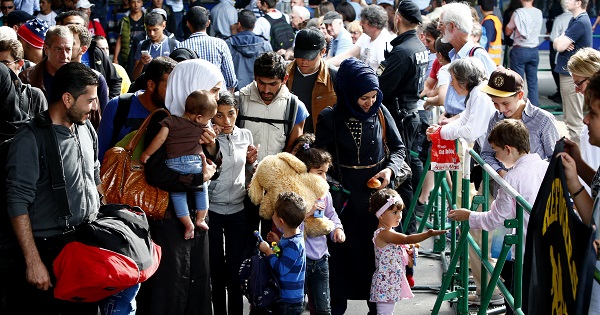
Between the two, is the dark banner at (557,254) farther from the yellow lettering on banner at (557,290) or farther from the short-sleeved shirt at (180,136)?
the short-sleeved shirt at (180,136)

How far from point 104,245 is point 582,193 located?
97.8 inches

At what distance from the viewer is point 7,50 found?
7.00m

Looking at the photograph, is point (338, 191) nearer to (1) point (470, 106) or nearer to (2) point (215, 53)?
(1) point (470, 106)

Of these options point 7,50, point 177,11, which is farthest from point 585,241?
point 177,11

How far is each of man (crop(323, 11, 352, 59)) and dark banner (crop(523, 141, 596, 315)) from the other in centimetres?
798

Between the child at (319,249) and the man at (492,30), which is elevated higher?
the child at (319,249)

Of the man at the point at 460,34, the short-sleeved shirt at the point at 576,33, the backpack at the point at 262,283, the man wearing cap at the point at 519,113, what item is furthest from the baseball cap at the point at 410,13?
the short-sleeved shirt at the point at 576,33

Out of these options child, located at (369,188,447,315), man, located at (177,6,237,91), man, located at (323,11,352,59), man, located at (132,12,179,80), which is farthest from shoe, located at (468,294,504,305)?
man, located at (323,11,352,59)

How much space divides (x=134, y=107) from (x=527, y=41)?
9.62 metres

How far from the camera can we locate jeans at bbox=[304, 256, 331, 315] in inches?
239

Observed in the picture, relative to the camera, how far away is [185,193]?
5.61 metres

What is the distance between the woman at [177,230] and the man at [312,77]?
1.90m

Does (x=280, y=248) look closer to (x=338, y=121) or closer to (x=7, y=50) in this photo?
(x=338, y=121)

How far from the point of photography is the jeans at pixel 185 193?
18.0ft
